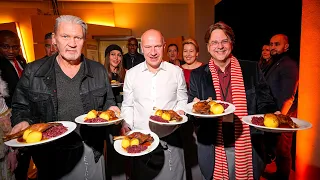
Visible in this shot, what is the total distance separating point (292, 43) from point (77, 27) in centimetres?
356

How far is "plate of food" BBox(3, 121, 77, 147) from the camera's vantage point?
1.44 meters

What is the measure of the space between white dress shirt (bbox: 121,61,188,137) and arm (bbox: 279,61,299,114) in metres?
1.97

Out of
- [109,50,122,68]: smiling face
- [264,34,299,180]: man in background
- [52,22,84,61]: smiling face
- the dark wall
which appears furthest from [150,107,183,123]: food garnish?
the dark wall

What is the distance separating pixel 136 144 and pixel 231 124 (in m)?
0.96

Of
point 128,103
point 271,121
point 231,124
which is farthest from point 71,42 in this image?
point 271,121

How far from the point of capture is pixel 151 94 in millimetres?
2348

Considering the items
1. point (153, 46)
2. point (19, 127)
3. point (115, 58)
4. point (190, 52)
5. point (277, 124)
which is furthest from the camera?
point (115, 58)

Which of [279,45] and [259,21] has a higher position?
[259,21]

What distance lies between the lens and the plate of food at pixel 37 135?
1.44 meters

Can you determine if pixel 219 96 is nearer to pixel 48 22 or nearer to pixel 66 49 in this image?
pixel 66 49

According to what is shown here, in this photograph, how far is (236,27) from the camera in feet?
18.6

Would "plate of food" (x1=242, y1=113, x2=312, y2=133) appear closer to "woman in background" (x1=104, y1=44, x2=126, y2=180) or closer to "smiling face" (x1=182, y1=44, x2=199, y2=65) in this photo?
"woman in background" (x1=104, y1=44, x2=126, y2=180)

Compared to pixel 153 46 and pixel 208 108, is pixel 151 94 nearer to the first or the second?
pixel 153 46

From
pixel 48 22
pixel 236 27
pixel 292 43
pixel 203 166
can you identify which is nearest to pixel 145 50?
pixel 203 166
